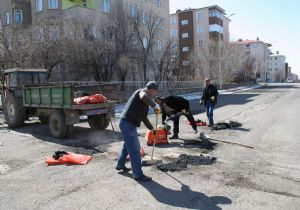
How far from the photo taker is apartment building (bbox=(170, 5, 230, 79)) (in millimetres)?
61594

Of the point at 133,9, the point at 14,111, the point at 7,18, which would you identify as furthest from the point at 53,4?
the point at 14,111

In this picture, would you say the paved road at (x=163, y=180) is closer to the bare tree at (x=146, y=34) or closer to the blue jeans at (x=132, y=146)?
the blue jeans at (x=132, y=146)

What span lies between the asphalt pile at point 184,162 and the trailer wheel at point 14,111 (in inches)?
310

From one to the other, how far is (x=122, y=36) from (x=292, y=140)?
2183 cm

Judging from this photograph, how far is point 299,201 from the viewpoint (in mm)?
4711

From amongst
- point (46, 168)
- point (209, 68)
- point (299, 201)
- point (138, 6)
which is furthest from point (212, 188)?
point (209, 68)

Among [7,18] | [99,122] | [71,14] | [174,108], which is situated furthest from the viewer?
[7,18]

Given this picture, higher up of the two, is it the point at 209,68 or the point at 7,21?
the point at 7,21

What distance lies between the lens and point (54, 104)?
1046 centimetres

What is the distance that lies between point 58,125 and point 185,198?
656 centimetres

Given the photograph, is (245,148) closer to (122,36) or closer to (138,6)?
(122,36)

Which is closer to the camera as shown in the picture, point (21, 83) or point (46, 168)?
point (46, 168)

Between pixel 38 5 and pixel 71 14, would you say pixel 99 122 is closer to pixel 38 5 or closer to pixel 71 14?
pixel 71 14

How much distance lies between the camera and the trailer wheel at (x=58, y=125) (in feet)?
33.9
